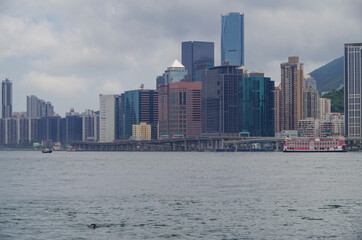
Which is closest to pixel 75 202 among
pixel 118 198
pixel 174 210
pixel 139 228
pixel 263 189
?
pixel 118 198

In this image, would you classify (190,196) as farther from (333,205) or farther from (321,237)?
(321,237)

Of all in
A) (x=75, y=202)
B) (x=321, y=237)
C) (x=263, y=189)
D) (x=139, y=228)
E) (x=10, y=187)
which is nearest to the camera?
(x=321, y=237)

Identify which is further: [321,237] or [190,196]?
[190,196]

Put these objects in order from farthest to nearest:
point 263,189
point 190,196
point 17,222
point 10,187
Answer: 1. point 10,187
2. point 263,189
3. point 190,196
4. point 17,222

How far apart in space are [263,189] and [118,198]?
71.0ft

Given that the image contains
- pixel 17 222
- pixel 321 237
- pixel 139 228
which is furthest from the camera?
pixel 17 222

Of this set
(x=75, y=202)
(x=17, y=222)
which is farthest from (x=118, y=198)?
(x=17, y=222)

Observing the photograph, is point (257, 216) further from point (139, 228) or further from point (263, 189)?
point (263, 189)

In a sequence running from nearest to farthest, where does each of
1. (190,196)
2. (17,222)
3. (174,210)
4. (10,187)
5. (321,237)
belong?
(321,237), (17,222), (174,210), (190,196), (10,187)

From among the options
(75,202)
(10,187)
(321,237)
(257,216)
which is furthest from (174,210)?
(10,187)

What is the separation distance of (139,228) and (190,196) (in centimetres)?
2424

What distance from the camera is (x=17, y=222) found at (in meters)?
58.0

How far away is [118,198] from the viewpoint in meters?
76.0

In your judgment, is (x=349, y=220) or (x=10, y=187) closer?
(x=349, y=220)
